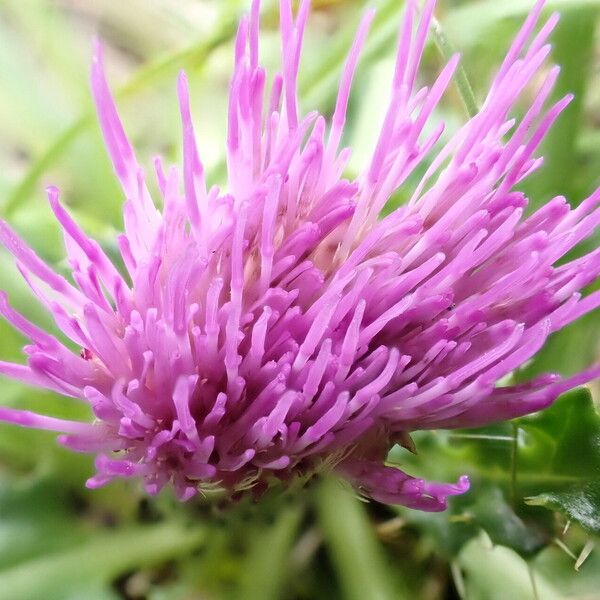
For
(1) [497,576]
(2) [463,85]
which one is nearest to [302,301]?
(2) [463,85]

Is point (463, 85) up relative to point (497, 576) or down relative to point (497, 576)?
up

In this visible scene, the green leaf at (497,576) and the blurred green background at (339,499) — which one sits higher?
the blurred green background at (339,499)

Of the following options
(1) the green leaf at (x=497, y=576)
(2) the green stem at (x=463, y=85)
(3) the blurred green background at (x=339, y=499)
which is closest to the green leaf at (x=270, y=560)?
(3) the blurred green background at (x=339, y=499)

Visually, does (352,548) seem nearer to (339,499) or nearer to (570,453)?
(339,499)

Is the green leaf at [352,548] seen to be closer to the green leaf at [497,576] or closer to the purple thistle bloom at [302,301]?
the green leaf at [497,576]

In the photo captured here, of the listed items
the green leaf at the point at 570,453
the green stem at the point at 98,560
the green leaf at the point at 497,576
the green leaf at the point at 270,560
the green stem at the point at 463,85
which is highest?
the green stem at the point at 463,85

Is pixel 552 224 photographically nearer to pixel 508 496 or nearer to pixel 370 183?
pixel 370 183

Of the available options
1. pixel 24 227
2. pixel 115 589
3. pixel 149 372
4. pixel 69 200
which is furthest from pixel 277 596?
pixel 69 200
